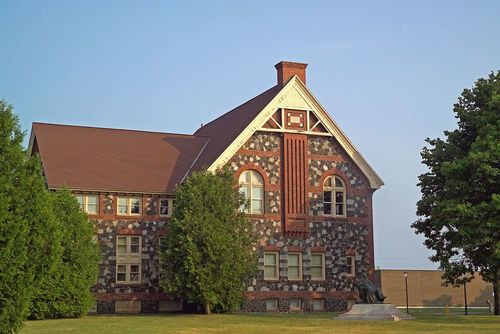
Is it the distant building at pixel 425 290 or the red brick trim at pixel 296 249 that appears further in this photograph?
the distant building at pixel 425 290

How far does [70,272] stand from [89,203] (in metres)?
6.46

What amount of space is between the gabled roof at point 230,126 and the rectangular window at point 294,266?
25.5 feet

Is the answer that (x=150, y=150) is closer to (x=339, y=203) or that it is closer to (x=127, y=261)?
(x=127, y=261)

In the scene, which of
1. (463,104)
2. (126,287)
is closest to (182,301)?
(126,287)

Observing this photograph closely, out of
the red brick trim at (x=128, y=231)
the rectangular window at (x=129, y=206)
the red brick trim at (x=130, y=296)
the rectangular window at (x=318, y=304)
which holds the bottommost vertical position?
the rectangular window at (x=318, y=304)

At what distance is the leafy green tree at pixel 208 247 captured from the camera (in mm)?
39562

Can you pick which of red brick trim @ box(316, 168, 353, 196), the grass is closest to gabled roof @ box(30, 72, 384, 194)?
red brick trim @ box(316, 168, 353, 196)

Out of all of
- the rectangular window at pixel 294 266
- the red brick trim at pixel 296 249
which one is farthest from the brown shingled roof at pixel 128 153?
the rectangular window at pixel 294 266

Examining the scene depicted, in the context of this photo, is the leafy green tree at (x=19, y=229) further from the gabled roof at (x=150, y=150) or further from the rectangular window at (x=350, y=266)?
the rectangular window at (x=350, y=266)

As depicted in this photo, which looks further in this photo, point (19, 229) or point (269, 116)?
point (269, 116)

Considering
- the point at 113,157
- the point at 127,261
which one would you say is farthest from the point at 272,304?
the point at 113,157

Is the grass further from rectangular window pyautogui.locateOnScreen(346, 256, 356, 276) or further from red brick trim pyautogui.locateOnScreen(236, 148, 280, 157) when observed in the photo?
red brick trim pyautogui.locateOnScreen(236, 148, 280, 157)

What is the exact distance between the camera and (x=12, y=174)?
22.1 m

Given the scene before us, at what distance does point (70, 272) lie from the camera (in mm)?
38500
